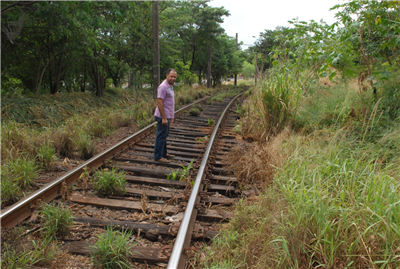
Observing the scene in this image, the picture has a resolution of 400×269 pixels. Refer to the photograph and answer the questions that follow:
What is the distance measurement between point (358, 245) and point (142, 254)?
175 centimetres

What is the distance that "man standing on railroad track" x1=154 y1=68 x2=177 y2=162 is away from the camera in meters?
5.18

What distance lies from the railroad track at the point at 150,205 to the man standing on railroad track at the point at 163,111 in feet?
0.72

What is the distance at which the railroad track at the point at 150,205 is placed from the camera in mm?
2646

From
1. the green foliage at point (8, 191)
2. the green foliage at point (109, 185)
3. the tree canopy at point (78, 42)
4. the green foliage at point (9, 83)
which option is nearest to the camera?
the green foliage at point (8, 191)

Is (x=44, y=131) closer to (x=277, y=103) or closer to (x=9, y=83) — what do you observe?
(x=277, y=103)

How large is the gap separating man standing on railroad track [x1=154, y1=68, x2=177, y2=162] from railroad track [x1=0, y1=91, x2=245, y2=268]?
0.22 meters

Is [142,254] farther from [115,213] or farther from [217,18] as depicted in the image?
[217,18]

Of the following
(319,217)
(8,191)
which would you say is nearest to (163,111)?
(8,191)

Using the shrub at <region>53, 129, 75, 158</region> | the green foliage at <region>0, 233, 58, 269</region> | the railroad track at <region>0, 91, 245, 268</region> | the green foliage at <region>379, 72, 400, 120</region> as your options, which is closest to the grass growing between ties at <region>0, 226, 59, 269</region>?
the green foliage at <region>0, 233, 58, 269</region>

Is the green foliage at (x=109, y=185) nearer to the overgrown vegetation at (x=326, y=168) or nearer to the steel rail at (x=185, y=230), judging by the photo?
the steel rail at (x=185, y=230)

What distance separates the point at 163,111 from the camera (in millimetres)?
5215

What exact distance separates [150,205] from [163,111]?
2174 mm

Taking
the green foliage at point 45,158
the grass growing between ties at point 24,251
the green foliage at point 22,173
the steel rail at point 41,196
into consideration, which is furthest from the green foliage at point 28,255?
the green foliage at point 45,158

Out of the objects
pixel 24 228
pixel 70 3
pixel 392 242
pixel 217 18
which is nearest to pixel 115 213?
pixel 24 228
